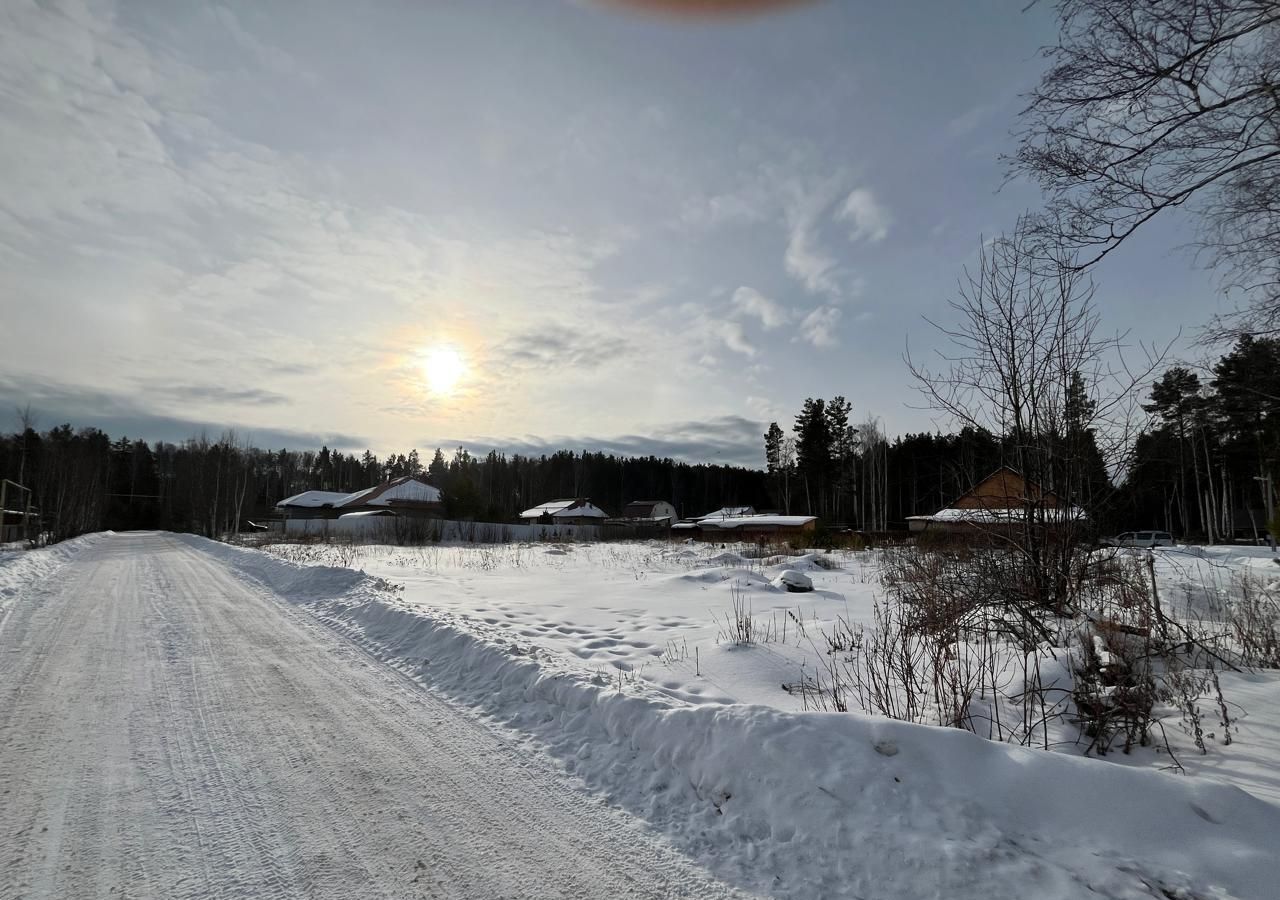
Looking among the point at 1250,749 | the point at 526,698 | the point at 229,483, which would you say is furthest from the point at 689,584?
the point at 229,483

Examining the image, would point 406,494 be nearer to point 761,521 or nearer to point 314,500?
point 314,500

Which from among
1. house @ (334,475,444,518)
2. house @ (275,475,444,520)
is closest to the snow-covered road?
house @ (275,475,444,520)

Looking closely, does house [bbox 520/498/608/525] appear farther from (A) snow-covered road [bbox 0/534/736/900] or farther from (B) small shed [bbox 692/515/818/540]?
(A) snow-covered road [bbox 0/534/736/900]

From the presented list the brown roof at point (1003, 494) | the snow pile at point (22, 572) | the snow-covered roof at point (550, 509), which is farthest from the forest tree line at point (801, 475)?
the snow pile at point (22, 572)

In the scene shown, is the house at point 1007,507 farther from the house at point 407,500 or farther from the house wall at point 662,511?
the house wall at point 662,511

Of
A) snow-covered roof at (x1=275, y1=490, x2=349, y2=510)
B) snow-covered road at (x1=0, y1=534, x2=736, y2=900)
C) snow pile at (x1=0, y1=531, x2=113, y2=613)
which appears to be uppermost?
snow-covered roof at (x1=275, y1=490, x2=349, y2=510)

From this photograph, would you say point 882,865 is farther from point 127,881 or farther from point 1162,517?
point 1162,517

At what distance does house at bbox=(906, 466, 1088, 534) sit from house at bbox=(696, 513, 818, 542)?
2961cm

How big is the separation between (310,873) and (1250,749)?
5101mm

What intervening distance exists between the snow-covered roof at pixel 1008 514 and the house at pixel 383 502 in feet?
139

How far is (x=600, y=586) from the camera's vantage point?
503 inches

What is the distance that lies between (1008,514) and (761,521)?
121 feet

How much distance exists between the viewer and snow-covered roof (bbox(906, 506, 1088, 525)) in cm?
615

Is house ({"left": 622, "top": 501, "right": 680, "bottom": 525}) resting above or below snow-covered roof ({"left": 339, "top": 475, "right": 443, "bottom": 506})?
below
